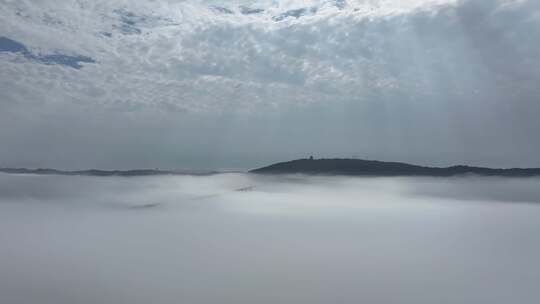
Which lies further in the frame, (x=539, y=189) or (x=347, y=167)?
(x=347, y=167)

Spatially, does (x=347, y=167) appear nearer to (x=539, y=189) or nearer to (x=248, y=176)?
(x=248, y=176)

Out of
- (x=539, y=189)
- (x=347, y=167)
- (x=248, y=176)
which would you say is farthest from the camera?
(x=347, y=167)

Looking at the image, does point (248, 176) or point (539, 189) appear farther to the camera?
point (248, 176)

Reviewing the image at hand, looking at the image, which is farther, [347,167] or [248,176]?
[347,167]

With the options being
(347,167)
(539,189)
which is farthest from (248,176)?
(539,189)

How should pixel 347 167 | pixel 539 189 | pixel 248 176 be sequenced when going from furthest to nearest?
pixel 347 167
pixel 248 176
pixel 539 189
